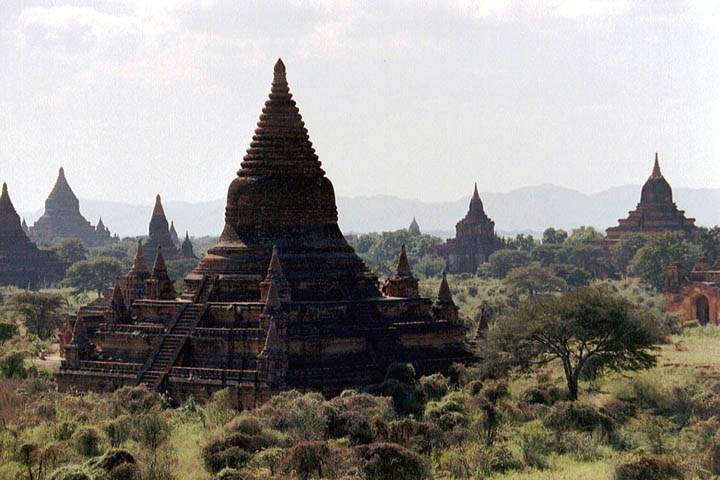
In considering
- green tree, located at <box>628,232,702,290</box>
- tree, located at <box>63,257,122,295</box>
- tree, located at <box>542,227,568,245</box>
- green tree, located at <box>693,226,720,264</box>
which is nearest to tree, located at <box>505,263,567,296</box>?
green tree, located at <box>628,232,702,290</box>

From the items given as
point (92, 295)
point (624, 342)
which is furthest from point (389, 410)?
point (92, 295)

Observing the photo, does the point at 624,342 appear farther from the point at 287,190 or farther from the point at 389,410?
the point at 287,190

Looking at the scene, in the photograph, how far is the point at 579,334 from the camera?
131ft

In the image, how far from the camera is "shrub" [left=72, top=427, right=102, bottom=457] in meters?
32.3

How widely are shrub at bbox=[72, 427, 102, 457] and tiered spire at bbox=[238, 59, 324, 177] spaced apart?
489 inches

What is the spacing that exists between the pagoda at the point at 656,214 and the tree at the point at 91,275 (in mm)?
34707

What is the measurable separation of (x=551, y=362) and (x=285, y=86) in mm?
10821

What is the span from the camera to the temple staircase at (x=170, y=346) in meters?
39.6

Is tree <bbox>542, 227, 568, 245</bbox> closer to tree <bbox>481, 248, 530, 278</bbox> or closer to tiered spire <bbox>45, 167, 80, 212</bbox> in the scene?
tree <bbox>481, 248, 530, 278</bbox>

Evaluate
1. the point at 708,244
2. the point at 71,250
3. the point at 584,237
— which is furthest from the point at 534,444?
the point at 584,237

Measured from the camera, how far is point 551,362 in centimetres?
4506

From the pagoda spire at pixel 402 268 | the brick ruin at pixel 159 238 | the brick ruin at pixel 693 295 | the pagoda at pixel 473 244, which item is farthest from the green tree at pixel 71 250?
the pagoda spire at pixel 402 268

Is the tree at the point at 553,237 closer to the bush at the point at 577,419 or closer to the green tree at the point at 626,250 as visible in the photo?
the green tree at the point at 626,250

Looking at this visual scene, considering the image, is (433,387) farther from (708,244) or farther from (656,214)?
(656,214)
